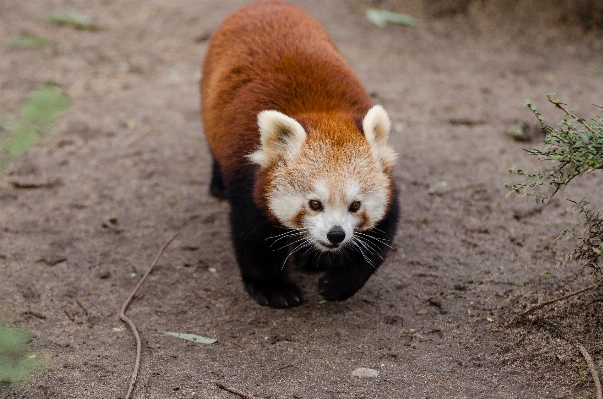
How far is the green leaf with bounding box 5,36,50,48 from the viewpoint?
28.4 feet

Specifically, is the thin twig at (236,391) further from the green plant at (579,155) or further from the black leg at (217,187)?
the black leg at (217,187)

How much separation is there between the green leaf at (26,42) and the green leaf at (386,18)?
449cm

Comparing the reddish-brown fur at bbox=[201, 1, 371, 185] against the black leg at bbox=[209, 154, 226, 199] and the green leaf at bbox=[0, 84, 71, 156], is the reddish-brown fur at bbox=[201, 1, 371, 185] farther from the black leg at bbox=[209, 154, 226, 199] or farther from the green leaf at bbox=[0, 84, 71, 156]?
the green leaf at bbox=[0, 84, 71, 156]

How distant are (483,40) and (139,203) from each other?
211 inches

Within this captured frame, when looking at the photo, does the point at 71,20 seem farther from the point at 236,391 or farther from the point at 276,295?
the point at 236,391

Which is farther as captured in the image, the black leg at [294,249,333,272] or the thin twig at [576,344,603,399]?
the black leg at [294,249,333,272]

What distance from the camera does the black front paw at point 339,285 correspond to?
4320 millimetres

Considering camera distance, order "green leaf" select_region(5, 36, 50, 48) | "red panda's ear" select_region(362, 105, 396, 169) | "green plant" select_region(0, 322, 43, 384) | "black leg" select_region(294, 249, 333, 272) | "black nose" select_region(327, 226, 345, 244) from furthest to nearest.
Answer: "green leaf" select_region(5, 36, 50, 48) < "black leg" select_region(294, 249, 333, 272) < "red panda's ear" select_region(362, 105, 396, 169) < "black nose" select_region(327, 226, 345, 244) < "green plant" select_region(0, 322, 43, 384)

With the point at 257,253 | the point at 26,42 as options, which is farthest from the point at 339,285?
the point at 26,42

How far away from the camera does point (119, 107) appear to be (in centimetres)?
744

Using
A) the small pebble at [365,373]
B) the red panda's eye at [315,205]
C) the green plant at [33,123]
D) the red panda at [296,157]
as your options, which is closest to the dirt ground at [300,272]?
the small pebble at [365,373]

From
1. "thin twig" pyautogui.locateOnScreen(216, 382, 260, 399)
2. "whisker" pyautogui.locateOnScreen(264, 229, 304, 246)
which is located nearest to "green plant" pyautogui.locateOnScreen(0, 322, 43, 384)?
"thin twig" pyautogui.locateOnScreen(216, 382, 260, 399)

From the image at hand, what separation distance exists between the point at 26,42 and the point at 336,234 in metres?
6.68

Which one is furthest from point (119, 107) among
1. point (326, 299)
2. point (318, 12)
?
point (326, 299)
